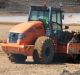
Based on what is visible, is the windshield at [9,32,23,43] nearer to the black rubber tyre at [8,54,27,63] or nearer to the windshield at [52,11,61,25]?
the black rubber tyre at [8,54,27,63]

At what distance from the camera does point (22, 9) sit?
75.1m

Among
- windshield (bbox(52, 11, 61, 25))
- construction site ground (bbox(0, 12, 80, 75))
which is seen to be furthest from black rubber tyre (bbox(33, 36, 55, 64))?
windshield (bbox(52, 11, 61, 25))

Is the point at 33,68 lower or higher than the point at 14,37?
lower

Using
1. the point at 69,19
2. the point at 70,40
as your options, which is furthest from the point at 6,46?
the point at 69,19

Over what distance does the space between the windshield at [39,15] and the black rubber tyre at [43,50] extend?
4.16 feet

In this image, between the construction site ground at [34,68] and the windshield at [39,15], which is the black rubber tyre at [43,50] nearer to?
the construction site ground at [34,68]

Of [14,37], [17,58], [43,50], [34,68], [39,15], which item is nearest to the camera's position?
[34,68]

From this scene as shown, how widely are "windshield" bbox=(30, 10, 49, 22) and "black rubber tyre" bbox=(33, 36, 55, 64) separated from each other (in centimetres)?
127

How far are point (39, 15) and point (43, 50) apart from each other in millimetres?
2049

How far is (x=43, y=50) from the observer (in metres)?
Result: 20.5

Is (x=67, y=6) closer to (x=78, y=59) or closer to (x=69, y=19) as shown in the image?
(x=69, y=19)

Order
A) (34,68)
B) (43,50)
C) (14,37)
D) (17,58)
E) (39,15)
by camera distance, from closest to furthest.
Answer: (34,68) < (43,50) < (14,37) < (17,58) < (39,15)

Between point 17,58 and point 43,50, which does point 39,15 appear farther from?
point 17,58

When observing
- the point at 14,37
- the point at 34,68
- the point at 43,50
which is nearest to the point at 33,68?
the point at 34,68
